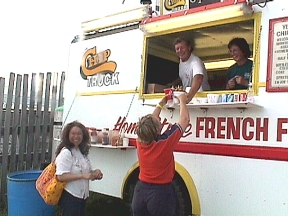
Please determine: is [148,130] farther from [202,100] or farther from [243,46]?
[243,46]

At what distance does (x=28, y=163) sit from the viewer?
7.26 metres

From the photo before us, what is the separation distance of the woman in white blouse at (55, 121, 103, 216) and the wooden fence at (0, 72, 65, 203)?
118 inches

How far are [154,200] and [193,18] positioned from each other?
193 cm

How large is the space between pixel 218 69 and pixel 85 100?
6.72 feet

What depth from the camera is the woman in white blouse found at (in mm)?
4082

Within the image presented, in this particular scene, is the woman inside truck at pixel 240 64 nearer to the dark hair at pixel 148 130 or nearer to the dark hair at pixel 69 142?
the dark hair at pixel 148 130

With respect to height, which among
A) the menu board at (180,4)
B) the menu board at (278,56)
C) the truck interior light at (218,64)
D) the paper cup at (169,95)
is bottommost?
the paper cup at (169,95)

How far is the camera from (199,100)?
424cm

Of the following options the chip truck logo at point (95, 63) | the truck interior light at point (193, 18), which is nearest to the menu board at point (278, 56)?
the truck interior light at point (193, 18)

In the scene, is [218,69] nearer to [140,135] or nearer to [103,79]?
[103,79]

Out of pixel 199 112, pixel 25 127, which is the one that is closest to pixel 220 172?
pixel 199 112

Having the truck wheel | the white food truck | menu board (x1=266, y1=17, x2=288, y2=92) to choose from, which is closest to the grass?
the white food truck

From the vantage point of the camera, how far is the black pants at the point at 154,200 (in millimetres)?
3643

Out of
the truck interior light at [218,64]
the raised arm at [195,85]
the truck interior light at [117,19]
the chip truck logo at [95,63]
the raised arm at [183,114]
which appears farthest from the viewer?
the truck interior light at [218,64]
